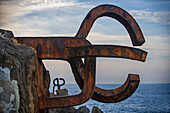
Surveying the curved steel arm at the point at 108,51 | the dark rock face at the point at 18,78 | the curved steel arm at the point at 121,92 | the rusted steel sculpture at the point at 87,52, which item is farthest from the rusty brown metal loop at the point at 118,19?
the dark rock face at the point at 18,78

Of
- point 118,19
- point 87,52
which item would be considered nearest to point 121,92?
point 87,52

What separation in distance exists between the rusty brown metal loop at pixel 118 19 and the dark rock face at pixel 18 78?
4.30ft

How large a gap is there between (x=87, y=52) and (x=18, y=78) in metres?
1.34

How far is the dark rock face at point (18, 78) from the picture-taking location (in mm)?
4121

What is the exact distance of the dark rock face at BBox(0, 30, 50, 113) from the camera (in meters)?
A: 4.12

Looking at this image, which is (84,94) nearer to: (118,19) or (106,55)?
(106,55)

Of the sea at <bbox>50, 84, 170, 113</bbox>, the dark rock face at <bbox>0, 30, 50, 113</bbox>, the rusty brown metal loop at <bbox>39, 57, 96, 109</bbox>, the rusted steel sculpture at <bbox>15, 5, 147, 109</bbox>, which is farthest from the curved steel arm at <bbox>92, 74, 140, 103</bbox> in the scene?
the sea at <bbox>50, 84, 170, 113</bbox>

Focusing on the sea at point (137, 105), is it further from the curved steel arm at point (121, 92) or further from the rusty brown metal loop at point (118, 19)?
the rusty brown metal loop at point (118, 19)

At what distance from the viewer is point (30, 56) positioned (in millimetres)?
4836

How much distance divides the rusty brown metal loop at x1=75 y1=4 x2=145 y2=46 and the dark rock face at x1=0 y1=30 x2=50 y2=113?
1311 mm

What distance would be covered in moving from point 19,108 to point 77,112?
6881mm

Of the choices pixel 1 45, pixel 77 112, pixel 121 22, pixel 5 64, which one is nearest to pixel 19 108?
pixel 5 64

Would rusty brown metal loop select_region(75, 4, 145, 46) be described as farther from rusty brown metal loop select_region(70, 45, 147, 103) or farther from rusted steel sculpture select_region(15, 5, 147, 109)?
rusty brown metal loop select_region(70, 45, 147, 103)

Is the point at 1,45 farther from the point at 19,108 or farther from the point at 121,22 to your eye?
the point at 121,22
